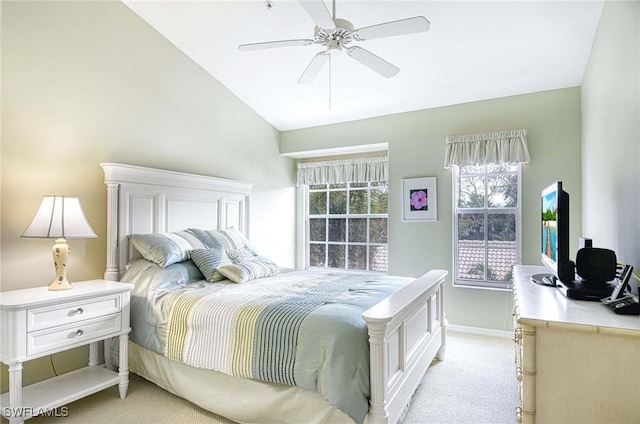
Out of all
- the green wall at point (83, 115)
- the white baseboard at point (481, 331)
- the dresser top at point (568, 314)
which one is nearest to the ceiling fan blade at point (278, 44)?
the green wall at point (83, 115)

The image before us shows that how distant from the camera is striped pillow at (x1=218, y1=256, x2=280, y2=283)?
285 centimetres

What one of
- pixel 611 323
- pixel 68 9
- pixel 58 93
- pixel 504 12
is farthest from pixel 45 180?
pixel 504 12

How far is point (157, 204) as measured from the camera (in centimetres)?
321

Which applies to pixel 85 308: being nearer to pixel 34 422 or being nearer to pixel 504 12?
pixel 34 422

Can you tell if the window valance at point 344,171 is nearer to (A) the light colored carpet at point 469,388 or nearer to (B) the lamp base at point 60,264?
(A) the light colored carpet at point 469,388

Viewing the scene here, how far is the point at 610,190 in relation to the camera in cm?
228

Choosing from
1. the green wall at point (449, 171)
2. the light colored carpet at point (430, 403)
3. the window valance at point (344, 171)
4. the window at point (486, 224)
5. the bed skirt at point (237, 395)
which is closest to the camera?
the bed skirt at point (237, 395)

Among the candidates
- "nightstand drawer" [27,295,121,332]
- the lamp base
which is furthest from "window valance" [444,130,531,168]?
the lamp base

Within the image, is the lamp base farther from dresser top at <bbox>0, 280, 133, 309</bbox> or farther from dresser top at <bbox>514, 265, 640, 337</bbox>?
dresser top at <bbox>514, 265, 640, 337</bbox>

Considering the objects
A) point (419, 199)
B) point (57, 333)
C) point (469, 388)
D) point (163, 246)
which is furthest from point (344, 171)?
point (57, 333)

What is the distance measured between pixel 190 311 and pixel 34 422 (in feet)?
3.71

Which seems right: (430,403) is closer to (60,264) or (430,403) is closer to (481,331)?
(481,331)

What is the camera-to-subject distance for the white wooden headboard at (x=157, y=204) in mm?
2869

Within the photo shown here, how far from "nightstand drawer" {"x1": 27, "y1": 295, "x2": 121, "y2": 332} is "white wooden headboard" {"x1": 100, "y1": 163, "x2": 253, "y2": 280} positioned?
1.76ft
